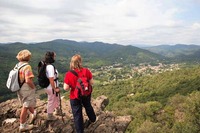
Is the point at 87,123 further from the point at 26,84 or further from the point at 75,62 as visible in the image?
the point at 75,62

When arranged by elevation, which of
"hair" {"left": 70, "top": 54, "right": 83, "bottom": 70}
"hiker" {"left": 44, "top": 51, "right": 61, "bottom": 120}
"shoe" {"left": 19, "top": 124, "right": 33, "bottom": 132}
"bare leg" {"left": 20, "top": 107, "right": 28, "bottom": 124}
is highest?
"hair" {"left": 70, "top": 54, "right": 83, "bottom": 70}

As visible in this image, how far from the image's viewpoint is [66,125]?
10.8 metres

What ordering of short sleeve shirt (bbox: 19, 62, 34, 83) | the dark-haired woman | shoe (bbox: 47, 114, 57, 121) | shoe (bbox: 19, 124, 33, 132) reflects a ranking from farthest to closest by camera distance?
A: shoe (bbox: 47, 114, 57, 121), shoe (bbox: 19, 124, 33, 132), the dark-haired woman, short sleeve shirt (bbox: 19, 62, 34, 83)

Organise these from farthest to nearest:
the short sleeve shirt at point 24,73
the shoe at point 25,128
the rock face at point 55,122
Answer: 1. the rock face at point 55,122
2. the shoe at point 25,128
3. the short sleeve shirt at point 24,73

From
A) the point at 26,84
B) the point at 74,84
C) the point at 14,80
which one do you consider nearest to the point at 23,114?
the point at 26,84

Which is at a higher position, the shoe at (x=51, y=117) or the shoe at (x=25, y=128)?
the shoe at (x=51, y=117)

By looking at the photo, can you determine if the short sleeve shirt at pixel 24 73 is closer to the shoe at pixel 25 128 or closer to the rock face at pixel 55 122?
the shoe at pixel 25 128

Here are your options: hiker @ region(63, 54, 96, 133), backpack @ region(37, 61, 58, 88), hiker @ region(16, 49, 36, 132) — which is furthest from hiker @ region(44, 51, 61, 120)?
hiker @ region(63, 54, 96, 133)

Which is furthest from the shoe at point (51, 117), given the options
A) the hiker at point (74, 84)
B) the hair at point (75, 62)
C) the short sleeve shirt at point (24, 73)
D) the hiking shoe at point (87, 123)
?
the hair at point (75, 62)

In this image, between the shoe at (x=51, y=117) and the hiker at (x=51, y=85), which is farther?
the shoe at (x=51, y=117)

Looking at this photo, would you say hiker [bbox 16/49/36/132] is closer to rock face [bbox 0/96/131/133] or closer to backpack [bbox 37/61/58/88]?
backpack [bbox 37/61/58/88]

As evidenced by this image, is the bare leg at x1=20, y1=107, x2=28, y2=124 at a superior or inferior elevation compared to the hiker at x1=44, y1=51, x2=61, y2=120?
inferior

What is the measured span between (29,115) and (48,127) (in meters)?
1.31

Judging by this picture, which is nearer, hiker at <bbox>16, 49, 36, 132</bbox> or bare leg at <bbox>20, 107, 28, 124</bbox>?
hiker at <bbox>16, 49, 36, 132</bbox>
